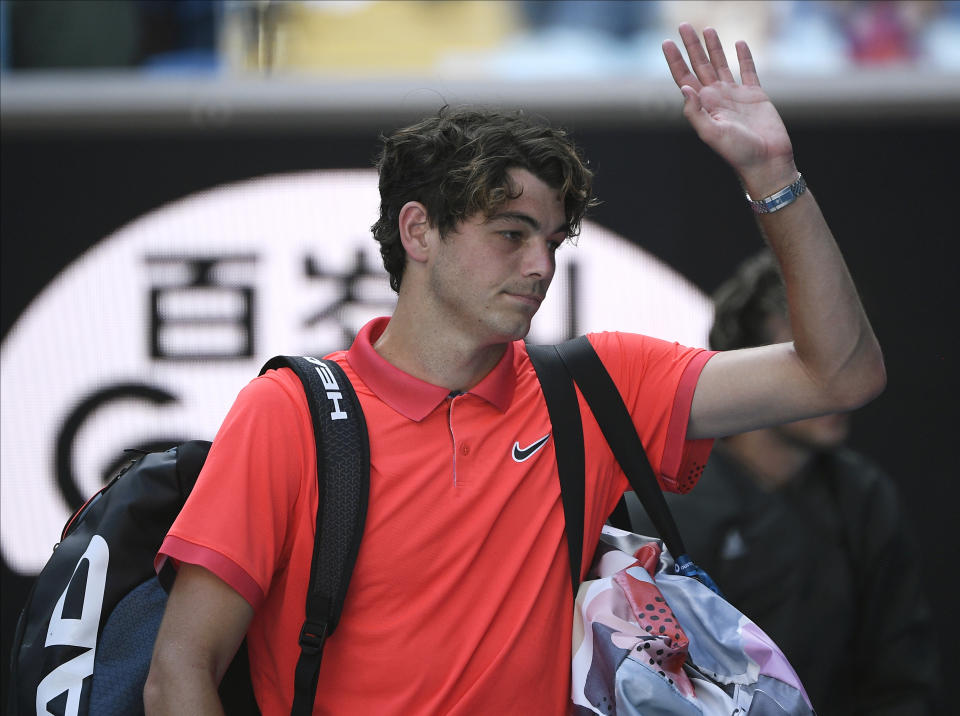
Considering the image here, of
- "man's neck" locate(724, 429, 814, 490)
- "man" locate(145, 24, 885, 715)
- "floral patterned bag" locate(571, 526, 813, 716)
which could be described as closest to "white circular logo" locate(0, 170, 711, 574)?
"man's neck" locate(724, 429, 814, 490)

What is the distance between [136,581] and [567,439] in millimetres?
785

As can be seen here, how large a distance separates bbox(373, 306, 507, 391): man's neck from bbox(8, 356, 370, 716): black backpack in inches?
6.1

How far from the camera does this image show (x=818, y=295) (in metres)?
1.84

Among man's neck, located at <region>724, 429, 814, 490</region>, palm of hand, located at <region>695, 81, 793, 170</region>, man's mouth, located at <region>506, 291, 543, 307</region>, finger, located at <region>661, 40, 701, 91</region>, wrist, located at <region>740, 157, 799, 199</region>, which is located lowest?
man's neck, located at <region>724, 429, 814, 490</region>

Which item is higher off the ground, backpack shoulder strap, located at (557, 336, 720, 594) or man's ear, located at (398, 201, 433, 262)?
man's ear, located at (398, 201, 433, 262)

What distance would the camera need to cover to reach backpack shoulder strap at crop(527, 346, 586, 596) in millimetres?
1894

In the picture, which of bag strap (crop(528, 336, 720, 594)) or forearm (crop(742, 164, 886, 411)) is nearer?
forearm (crop(742, 164, 886, 411))

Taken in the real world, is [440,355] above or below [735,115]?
below

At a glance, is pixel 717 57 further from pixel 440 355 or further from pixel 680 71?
pixel 440 355

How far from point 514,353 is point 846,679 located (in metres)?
1.37

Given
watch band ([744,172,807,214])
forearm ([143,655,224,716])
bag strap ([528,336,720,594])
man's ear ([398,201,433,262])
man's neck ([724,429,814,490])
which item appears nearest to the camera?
forearm ([143,655,224,716])

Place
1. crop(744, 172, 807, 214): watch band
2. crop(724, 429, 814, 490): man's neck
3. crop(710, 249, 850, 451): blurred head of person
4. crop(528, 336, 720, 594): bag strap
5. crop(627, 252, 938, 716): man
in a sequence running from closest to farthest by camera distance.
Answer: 1. crop(744, 172, 807, 214): watch band
2. crop(528, 336, 720, 594): bag strap
3. crop(627, 252, 938, 716): man
4. crop(724, 429, 814, 490): man's neck
5. crop(710, 249, 850, 451): blurred head of person

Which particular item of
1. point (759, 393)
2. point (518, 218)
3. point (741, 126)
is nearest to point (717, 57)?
point (741, 126)

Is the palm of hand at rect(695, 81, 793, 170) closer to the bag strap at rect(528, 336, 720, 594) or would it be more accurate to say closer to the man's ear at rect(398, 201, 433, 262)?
the bag strap at rect(528, 336, 720, 594)
